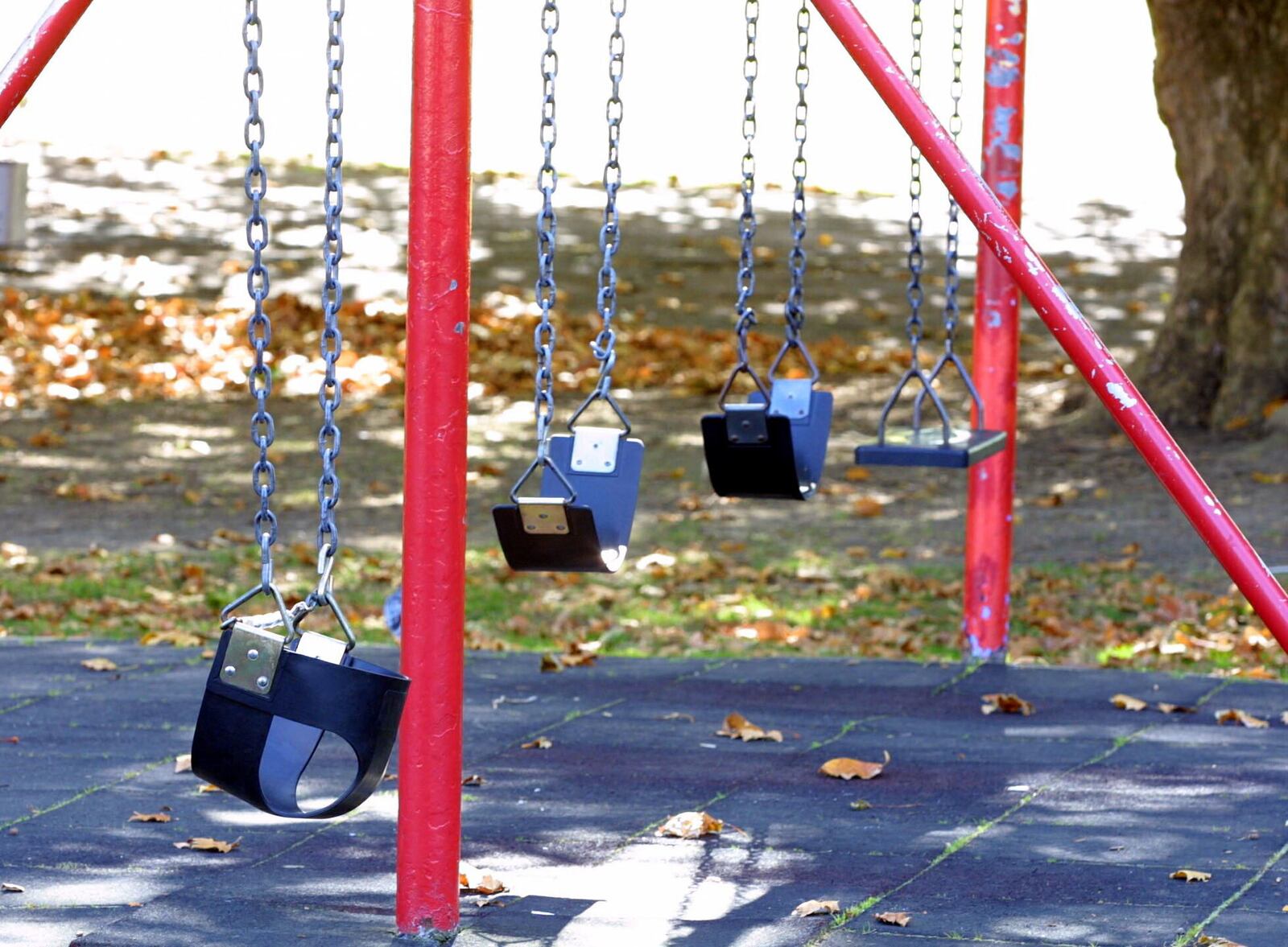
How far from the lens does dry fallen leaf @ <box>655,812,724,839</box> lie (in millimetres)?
3949

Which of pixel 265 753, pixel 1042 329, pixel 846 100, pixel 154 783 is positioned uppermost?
pixel 846 100

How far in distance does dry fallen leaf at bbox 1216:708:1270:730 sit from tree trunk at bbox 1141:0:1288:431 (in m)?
4.94

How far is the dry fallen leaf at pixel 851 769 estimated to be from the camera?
4.46 meters

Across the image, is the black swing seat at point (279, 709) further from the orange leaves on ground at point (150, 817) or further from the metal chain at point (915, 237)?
the metal chain at point (915, 237)

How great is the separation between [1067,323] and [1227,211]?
6.82m

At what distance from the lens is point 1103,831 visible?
13.0ft

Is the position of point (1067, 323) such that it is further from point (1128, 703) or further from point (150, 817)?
point (150, 817)

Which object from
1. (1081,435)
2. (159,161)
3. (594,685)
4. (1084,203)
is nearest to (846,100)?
(1084,203)

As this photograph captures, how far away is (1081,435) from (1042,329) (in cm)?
335

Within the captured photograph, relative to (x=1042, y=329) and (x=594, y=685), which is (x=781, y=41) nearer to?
(x=1042, y=329)

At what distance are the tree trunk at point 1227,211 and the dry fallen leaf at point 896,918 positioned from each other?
22.5ft

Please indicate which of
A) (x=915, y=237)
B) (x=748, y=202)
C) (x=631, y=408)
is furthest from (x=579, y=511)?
(x=631, y=408)

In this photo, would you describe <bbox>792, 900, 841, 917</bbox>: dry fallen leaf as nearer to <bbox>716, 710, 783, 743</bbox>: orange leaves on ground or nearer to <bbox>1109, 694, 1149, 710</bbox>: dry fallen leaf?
<bbox>716, 710, 783, 743</bbox>: orange leaves on ground

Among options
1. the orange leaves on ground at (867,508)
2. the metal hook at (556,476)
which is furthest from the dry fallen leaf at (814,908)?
the orange leaves on ground at (867,508)
